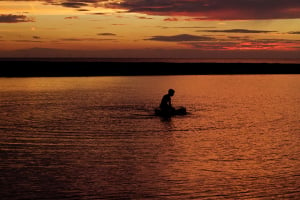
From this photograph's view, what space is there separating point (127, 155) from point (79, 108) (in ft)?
52.7

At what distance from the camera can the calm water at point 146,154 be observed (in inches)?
530

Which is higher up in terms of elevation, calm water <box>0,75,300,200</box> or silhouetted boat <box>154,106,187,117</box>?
silhouetted boat <box>154,106,187,117</box>

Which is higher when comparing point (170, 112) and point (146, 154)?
point (170, 112)

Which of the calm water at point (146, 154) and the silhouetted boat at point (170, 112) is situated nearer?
the calm water at point (146, 154)

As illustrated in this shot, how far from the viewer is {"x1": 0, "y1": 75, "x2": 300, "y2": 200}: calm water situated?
13.5m

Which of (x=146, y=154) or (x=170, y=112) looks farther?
(x=170, y=112)

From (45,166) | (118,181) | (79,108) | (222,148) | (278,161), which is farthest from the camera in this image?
(79,108)

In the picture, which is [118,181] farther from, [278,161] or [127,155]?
[278,161]

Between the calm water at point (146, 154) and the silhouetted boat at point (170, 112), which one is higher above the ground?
the silhouetted boat at point (170, 112)

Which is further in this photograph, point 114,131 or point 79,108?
point 79,108

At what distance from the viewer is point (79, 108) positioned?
33344 mm

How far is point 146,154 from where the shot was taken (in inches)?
714

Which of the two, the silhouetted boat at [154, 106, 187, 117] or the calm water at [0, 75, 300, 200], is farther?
the silhouetted boat at [154, 106, 187, 117]

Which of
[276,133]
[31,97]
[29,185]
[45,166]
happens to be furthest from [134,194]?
[31,97]
